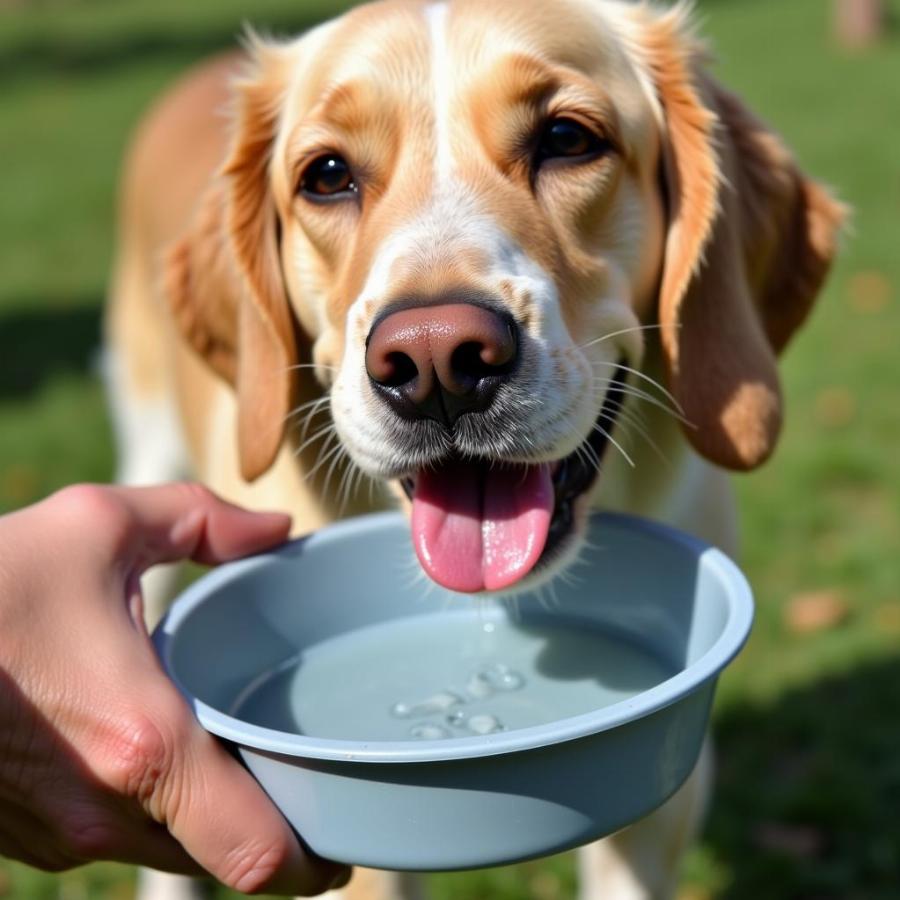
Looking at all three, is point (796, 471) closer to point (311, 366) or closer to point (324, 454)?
point (324, 454)

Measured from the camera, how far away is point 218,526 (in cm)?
270

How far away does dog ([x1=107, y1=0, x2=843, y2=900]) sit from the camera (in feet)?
8.06

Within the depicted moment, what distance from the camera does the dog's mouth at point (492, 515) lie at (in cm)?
252

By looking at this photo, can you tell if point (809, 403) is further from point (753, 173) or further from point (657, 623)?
point (657, 623)

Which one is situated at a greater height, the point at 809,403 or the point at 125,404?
the point at 125,404

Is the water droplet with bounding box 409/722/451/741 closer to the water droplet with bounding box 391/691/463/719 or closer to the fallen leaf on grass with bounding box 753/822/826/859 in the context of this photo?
the water droplet with bounding box 391/691/463/719

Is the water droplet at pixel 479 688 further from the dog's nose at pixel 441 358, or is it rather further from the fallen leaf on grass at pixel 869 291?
the fallen leaf on grass at pixel 869 291

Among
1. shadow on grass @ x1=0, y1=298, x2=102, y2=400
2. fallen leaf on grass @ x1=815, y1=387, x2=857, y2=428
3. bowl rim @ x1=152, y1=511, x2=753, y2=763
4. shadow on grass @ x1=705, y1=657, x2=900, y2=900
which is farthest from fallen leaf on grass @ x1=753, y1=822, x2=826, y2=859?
shadow on grass @ x1=0, y1=298, x2=102, y2=400

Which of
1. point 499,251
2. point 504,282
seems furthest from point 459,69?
point 504,282

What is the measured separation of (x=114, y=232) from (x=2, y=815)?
8879mm

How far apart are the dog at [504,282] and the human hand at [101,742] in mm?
531

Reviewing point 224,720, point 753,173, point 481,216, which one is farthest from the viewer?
point 753,173

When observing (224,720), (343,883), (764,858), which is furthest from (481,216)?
(764,858)

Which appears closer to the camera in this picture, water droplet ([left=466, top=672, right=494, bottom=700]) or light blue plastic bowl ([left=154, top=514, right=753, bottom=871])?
light blue plastic bowl ([left=154, top=514, right=753, bottom=871])
